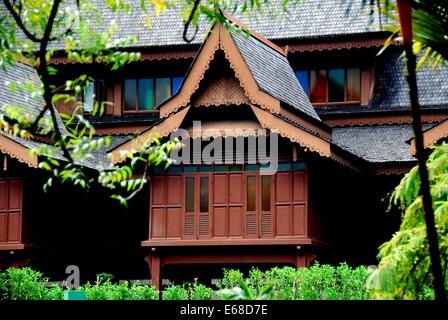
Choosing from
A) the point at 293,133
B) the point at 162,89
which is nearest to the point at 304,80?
the point at 162,89

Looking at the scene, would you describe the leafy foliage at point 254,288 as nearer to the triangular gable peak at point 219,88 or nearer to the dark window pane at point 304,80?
the triangular gable peak at point 219,88

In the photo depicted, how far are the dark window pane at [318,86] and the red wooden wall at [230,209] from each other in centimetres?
440

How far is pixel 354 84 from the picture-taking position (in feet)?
87.0

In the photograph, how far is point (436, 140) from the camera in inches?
865

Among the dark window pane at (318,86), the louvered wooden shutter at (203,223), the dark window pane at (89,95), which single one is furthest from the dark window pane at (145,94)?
the louvered wooden shutter at (203,223)

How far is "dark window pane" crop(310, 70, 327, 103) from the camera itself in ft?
87.6

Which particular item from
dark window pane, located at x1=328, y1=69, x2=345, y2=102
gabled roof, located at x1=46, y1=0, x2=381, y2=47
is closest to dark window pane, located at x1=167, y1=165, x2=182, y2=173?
gabled roof, located at x1=46, y1=0, x2=381, y2=47

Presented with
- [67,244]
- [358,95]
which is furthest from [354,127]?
[67,244]

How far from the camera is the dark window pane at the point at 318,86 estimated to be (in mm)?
26688

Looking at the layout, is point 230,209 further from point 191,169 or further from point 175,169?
point 175,169

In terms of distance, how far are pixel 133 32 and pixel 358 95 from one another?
6361 millimetres

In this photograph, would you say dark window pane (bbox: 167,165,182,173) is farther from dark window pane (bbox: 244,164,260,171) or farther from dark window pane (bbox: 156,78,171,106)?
dark window pane (bbox: 156,78,171,106)

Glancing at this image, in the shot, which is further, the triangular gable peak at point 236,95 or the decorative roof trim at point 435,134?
the triangular gable peak at point 236,95

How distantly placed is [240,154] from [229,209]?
126 centimetres
